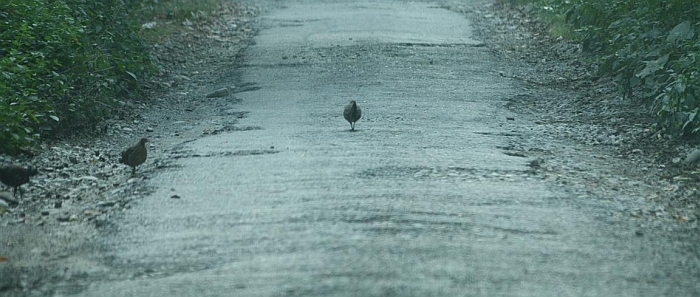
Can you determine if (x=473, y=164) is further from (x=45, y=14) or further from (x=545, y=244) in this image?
(x=45, y=14)

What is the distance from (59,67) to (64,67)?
0.09m

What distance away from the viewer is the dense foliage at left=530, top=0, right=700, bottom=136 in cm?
870

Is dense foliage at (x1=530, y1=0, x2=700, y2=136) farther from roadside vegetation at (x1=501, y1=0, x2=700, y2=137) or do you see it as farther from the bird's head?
the bird's head

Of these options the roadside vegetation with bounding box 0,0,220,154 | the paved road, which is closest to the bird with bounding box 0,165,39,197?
the paved road

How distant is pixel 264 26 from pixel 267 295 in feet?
43.0

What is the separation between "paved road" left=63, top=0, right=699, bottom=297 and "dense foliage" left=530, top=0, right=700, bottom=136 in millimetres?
1234

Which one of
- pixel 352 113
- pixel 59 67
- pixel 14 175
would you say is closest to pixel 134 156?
pixel 14 175

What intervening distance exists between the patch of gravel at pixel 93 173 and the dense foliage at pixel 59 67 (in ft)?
0.64

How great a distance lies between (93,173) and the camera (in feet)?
26.4

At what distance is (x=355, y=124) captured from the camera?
30.8ft

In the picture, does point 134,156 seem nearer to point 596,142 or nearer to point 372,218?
point 372,218

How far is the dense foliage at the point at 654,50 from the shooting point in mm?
8703

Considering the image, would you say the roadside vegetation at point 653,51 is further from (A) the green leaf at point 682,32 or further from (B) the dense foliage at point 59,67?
(B) the dense foliage at point 59,67

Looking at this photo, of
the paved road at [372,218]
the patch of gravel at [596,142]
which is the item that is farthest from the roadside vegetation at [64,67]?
the patch of gravel at [596,142]
